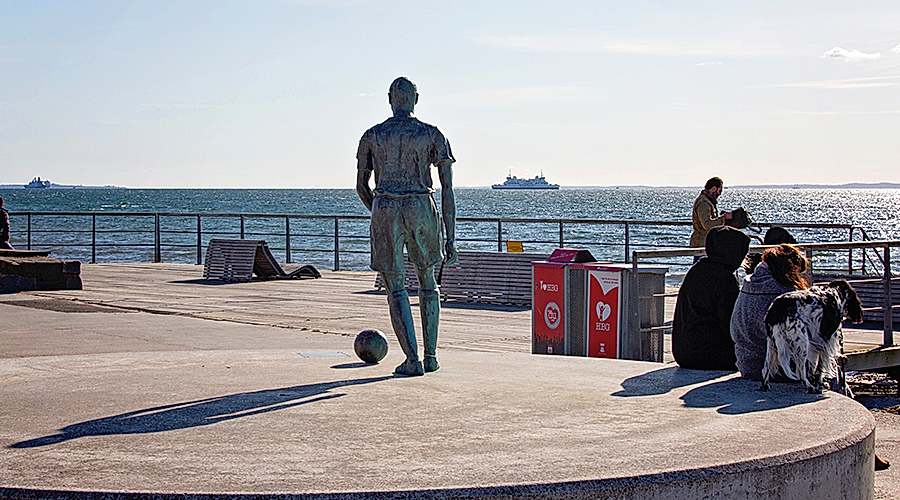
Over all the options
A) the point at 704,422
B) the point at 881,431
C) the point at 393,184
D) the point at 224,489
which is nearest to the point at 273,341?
the point at 393,184

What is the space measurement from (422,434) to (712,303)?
323 cm

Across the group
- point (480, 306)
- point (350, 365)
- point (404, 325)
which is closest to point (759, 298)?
point (404, 325)

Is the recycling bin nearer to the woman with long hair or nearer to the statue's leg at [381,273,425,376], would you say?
the woman with long hair

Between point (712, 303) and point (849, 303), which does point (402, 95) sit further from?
point (849, 303)

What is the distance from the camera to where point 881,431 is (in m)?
11.1

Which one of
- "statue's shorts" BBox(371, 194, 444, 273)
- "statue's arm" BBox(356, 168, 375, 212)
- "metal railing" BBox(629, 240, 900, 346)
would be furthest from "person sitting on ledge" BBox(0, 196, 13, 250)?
"statue's shorts" BBox(371, 194, 444, 273)

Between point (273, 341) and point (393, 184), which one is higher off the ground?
point (393, 184)

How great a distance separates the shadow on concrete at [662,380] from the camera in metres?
8.74

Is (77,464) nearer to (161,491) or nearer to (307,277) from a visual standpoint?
(161,491)

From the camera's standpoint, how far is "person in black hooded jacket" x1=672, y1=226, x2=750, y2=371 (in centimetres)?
955

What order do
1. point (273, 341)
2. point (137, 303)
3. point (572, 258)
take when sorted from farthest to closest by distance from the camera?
point (137, 303) < point (273, 341) < point (572, 258)

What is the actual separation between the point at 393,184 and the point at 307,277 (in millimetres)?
15265

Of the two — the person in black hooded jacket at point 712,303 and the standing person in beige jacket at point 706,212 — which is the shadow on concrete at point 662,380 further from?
the standing person in beige jacket at point 706,212

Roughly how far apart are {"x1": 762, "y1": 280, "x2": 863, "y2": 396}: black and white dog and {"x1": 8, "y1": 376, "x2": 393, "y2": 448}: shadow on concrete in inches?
107
